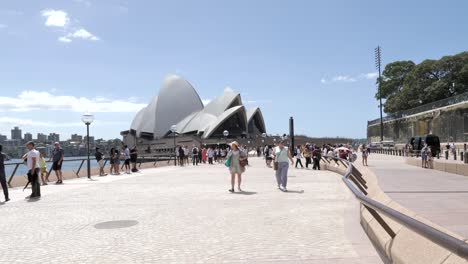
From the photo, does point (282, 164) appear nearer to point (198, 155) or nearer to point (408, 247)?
point (408, 247)

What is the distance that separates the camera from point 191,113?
89.1 m

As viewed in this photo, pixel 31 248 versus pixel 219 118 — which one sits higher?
pixel 219 118

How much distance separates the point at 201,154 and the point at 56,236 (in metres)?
30.7

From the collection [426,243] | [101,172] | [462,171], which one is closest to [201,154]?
[101,172]

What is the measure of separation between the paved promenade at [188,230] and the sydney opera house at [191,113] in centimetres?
7286

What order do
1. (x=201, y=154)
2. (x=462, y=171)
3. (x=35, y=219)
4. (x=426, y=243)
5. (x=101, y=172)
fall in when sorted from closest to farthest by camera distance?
1. (x=426, y=243)
2. (x=35, y=219)
3. (x=462, y=171)
4. (x=101, y=172)
5. (x=201, y=154)

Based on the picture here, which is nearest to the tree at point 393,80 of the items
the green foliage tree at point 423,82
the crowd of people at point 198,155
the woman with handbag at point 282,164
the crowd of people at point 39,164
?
the green foliage tree at point 423,82

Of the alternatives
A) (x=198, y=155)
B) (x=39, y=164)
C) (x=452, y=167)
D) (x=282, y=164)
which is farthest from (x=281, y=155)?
(x=198, y=155)

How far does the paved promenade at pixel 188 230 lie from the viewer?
497cm

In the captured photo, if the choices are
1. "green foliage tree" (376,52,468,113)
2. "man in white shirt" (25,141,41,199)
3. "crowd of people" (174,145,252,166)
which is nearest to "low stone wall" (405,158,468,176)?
"man in white shirt" (25,141,41,199)

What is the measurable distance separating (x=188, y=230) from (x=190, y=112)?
8335 cm

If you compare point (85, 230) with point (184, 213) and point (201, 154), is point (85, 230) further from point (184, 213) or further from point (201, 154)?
point (201, 154)

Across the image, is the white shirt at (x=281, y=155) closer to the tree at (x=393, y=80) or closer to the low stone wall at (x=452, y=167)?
the low stone wall at (x=452, y=167)

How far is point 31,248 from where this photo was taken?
5512mm
